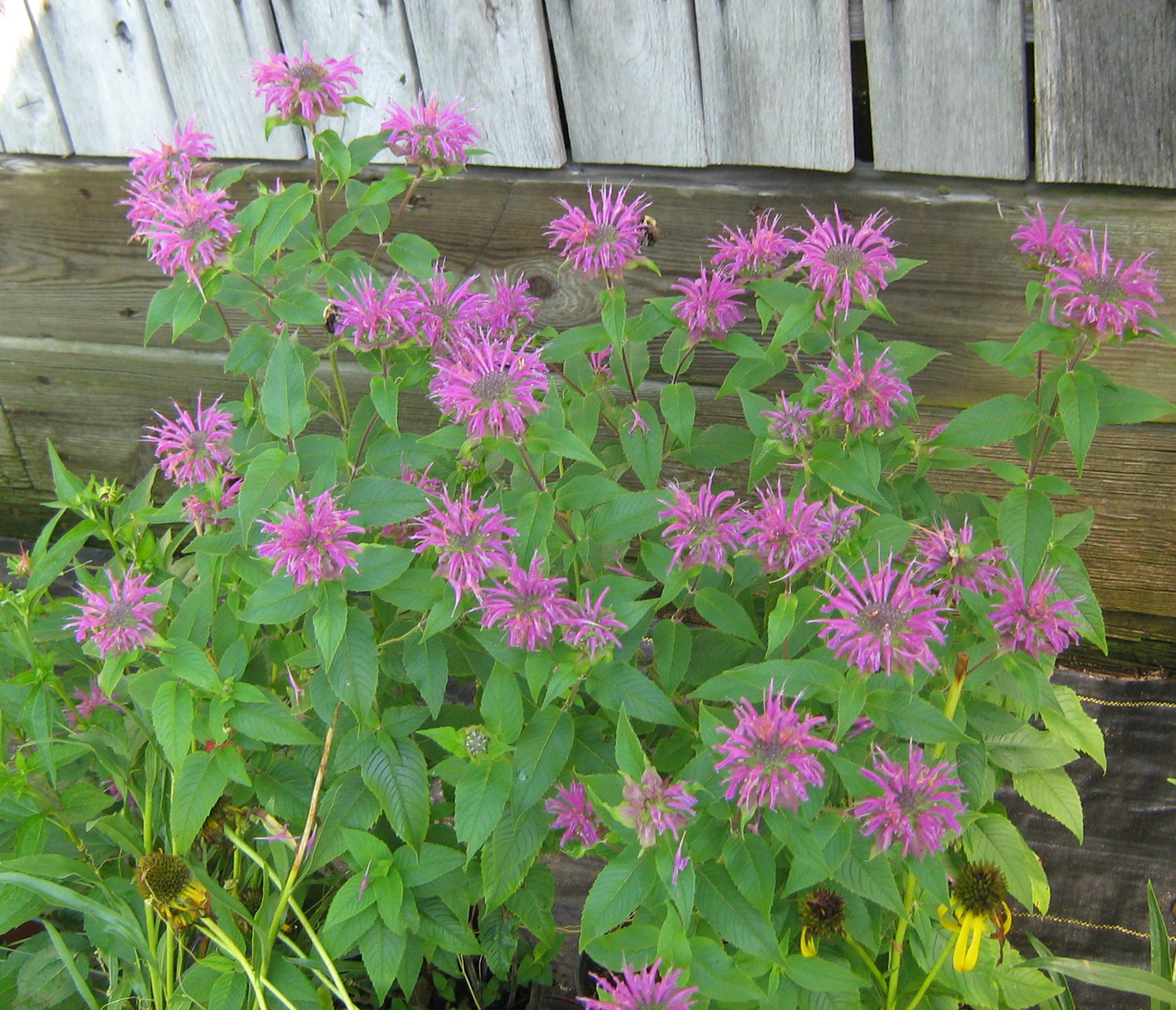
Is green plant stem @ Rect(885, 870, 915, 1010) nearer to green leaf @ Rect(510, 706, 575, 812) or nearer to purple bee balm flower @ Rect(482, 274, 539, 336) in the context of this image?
green leaf @ Rect(510, 706, 575, 812)

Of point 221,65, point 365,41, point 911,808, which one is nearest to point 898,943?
point 911,808

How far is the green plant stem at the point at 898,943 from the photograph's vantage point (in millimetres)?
1194

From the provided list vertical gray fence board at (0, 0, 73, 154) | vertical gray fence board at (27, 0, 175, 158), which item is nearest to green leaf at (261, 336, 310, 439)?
vertical gray fence board at (27, 0, 175, 158)

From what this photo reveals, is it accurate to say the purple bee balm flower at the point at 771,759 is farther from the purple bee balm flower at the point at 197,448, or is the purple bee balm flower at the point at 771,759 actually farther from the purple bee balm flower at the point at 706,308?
the purple bee balm flower at the point at 197,448

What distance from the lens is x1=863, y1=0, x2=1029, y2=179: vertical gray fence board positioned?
1.52 m

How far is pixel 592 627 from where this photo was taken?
1.05m

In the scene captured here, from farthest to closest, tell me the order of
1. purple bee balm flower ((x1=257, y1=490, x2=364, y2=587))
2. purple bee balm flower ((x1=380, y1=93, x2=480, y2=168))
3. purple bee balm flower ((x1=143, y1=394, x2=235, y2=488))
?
purple bee balm flower ((x1=380, y1=93, x2=480, y2=168))
purple bee balm flower ((x1=143, y1=394, x2=235, y2=488))
purple bee balm flower ((x1=257, y1=490, x2=364, y2=587))

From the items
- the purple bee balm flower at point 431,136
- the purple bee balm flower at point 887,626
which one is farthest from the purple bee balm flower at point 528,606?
the purple bee balm flower at point 431,136

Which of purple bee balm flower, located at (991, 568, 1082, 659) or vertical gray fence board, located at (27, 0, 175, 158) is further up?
vertical gray fence board, located at (27, 0, 175, 158)

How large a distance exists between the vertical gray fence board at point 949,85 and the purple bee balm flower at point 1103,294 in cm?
52

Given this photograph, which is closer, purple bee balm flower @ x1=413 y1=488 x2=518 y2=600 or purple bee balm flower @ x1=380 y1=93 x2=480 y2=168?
purple bee balm flower @ x1=413 y1=488 x2=518 y2=600

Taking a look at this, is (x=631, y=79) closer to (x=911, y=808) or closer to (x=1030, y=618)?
(x=1030, y=618)

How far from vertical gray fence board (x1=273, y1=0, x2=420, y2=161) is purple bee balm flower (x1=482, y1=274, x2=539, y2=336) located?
0.62m

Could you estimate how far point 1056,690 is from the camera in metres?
1.50
